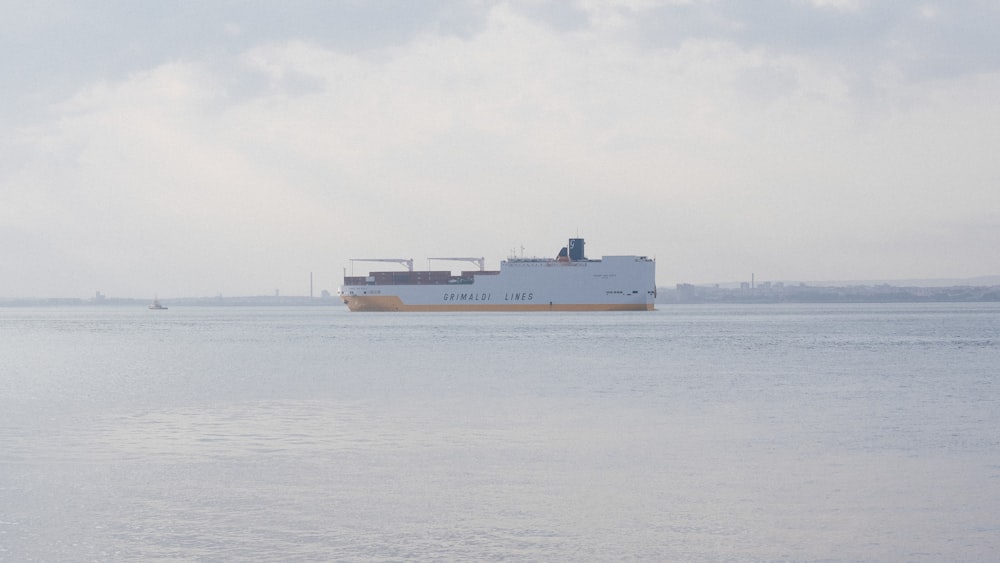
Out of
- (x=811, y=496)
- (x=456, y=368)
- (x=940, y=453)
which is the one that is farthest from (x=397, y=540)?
(x=456, y=368)

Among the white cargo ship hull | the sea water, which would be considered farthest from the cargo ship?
the sea water

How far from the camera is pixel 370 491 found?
1011 centimetres

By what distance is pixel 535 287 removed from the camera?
104250 millimetres

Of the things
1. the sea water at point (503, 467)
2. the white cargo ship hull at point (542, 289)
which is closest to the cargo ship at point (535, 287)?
the white cargo ship hull at point (542, 289)

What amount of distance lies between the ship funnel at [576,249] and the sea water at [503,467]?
257 ft

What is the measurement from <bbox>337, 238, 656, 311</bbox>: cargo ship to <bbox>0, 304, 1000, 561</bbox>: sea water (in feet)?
252

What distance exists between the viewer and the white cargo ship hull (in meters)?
103

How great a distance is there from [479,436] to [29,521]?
6.68m

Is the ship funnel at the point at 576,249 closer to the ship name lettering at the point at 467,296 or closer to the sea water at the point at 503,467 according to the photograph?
the ship name lettering at the point at 467,296

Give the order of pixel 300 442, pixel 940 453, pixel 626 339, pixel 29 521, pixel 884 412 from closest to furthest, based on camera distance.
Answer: pixel 29 521 < pixel 940 453 < pixel 300 442 < pixel 884 412 < pixel 626 339

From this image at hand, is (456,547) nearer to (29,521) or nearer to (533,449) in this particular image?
(29,521)

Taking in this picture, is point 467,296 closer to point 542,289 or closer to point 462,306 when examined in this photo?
point 462,306

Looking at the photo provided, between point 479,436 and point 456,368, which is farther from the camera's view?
point 456,368

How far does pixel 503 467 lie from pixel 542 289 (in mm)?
92707
